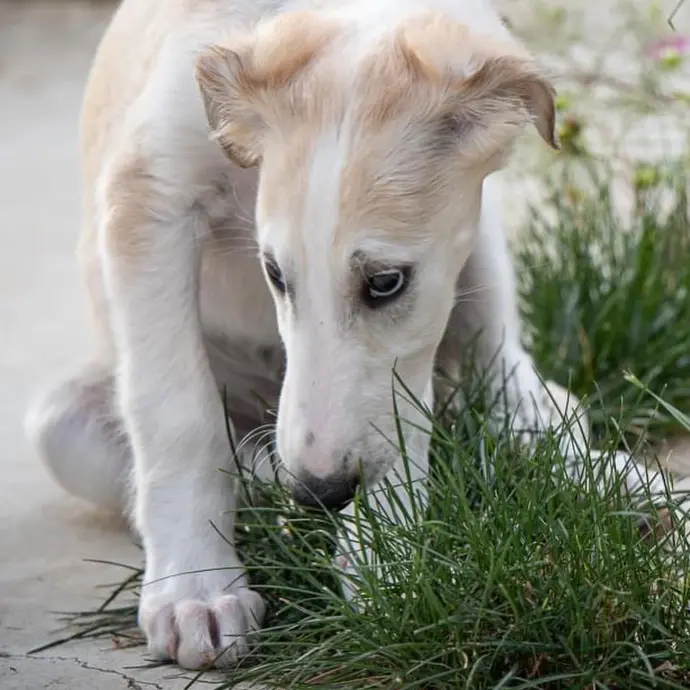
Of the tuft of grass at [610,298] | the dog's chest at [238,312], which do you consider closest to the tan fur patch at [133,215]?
the dog's chest at [238,312]

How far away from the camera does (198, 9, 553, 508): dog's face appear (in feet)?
9.49

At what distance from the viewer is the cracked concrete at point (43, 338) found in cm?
324

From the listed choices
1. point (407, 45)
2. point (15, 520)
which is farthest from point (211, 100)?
point (15, 520)

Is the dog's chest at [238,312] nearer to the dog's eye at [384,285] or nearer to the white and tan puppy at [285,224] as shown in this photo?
the white and tan puppy at [285,224]

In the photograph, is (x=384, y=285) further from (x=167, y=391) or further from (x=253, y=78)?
(x=167, y=391)

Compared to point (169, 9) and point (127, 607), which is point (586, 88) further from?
point (127, 607)

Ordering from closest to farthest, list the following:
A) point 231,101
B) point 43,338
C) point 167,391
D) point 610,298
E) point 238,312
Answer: point 231,101, point 167,391, point 238,312, point 610,298, point 43,338

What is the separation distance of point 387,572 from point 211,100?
41.7 inches

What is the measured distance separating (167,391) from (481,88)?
1.00 meters

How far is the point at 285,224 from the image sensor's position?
291 centimetres

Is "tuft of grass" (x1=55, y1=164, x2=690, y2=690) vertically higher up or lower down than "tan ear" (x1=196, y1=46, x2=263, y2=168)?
lower down

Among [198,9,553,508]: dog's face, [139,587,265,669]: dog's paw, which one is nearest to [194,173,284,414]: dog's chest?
[198,9,553,508]: dog's face

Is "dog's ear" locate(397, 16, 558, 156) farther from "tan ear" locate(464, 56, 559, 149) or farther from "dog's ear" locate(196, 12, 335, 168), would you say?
"dog's ear" locate(196, 12, 335, 168)

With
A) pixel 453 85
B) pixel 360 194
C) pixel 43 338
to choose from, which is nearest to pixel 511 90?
pixel 453 85
